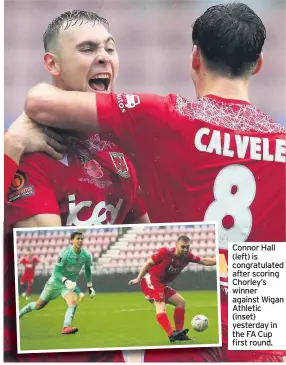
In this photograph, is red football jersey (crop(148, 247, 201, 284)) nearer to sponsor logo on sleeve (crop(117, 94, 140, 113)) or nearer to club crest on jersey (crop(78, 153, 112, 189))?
club crest on jersey (crop(78, 153, 112, 189))

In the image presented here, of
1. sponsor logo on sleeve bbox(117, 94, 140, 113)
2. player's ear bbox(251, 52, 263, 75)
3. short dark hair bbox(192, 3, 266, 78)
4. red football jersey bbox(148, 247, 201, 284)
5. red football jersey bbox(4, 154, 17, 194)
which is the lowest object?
red football jersey bbox(148, 247, 201, 284)

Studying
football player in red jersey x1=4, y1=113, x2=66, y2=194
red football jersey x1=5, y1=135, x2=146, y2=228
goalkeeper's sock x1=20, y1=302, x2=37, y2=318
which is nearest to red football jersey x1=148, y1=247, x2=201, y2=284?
red football jersey x1=5, y1=135, x2=146, y2=228

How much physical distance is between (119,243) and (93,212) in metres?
0.21

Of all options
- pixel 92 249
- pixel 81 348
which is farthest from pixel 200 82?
pixel 81 348

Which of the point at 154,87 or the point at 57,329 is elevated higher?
the point at 154,87

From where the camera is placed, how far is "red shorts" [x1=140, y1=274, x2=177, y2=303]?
337 cm

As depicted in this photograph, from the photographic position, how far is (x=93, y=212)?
343 cm

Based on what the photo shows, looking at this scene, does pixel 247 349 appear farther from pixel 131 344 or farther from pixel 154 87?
pixel 154 87

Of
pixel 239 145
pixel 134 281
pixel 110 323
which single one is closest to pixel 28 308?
pixel 110 323

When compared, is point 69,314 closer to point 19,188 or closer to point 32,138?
point 19,188

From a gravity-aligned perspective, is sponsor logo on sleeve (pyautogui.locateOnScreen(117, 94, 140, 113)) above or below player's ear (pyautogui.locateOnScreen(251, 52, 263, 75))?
below

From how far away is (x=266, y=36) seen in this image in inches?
137

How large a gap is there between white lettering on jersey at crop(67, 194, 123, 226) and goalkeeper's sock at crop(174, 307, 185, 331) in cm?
54

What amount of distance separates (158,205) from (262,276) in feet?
2.03
